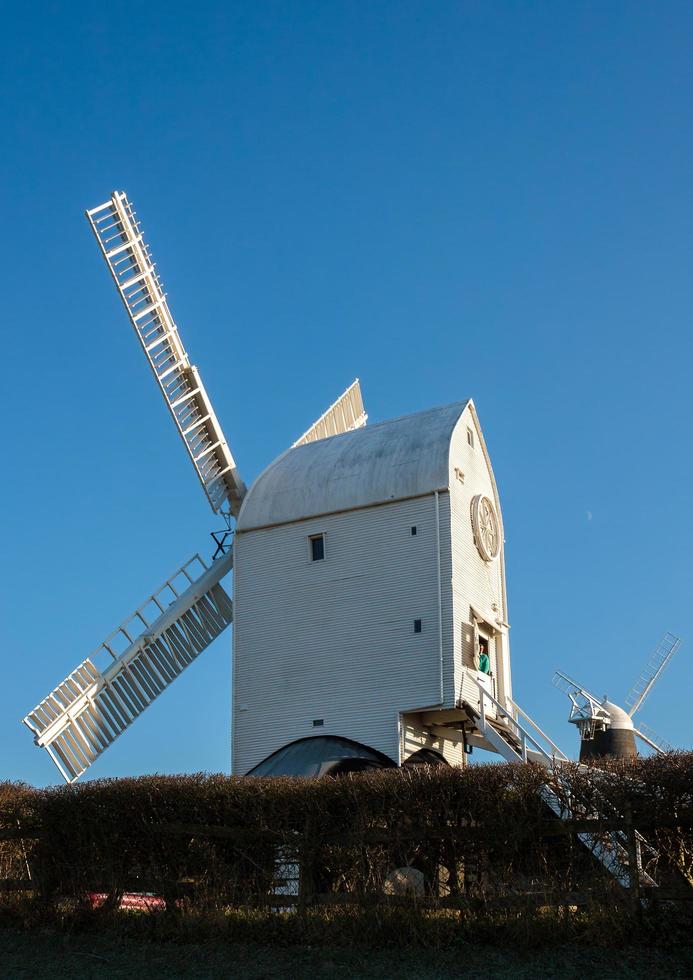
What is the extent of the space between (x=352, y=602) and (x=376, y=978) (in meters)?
11.7

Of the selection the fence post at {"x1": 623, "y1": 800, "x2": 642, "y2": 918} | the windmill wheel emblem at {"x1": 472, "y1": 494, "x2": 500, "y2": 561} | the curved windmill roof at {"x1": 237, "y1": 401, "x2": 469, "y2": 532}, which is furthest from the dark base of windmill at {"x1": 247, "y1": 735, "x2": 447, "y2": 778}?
the fence post at {"x1": 623, "y1": 800, "x2": 642, "y2": 918}

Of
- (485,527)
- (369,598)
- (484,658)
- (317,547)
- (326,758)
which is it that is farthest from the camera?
(485,527)

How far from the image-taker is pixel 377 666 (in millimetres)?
22734

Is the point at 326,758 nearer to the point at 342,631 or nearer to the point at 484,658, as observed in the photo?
the point at 342,631

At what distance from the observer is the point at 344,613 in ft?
77.2

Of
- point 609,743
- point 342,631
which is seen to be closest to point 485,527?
point 342,631

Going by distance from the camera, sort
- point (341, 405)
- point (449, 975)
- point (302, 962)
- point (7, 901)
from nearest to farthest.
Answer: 1. point (449, 975)
2. point (302, 962)
3. point (7, 901)
4. point (341, 405)

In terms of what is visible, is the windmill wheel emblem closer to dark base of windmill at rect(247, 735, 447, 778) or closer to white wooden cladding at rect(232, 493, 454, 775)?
white wooden cladding at rect(232, 493, 454, 775)

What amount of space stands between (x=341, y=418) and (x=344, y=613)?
33.1ft

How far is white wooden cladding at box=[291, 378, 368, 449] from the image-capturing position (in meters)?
29.6

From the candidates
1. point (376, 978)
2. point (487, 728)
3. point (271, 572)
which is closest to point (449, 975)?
point (376, 978)

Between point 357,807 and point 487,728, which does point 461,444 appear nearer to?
point 487,728

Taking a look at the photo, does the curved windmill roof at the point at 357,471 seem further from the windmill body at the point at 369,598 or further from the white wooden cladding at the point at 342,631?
the white wooden cladding at the point at 342,631

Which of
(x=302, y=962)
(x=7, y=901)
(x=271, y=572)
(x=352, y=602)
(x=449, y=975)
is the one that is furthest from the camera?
(x=271, y=572)
